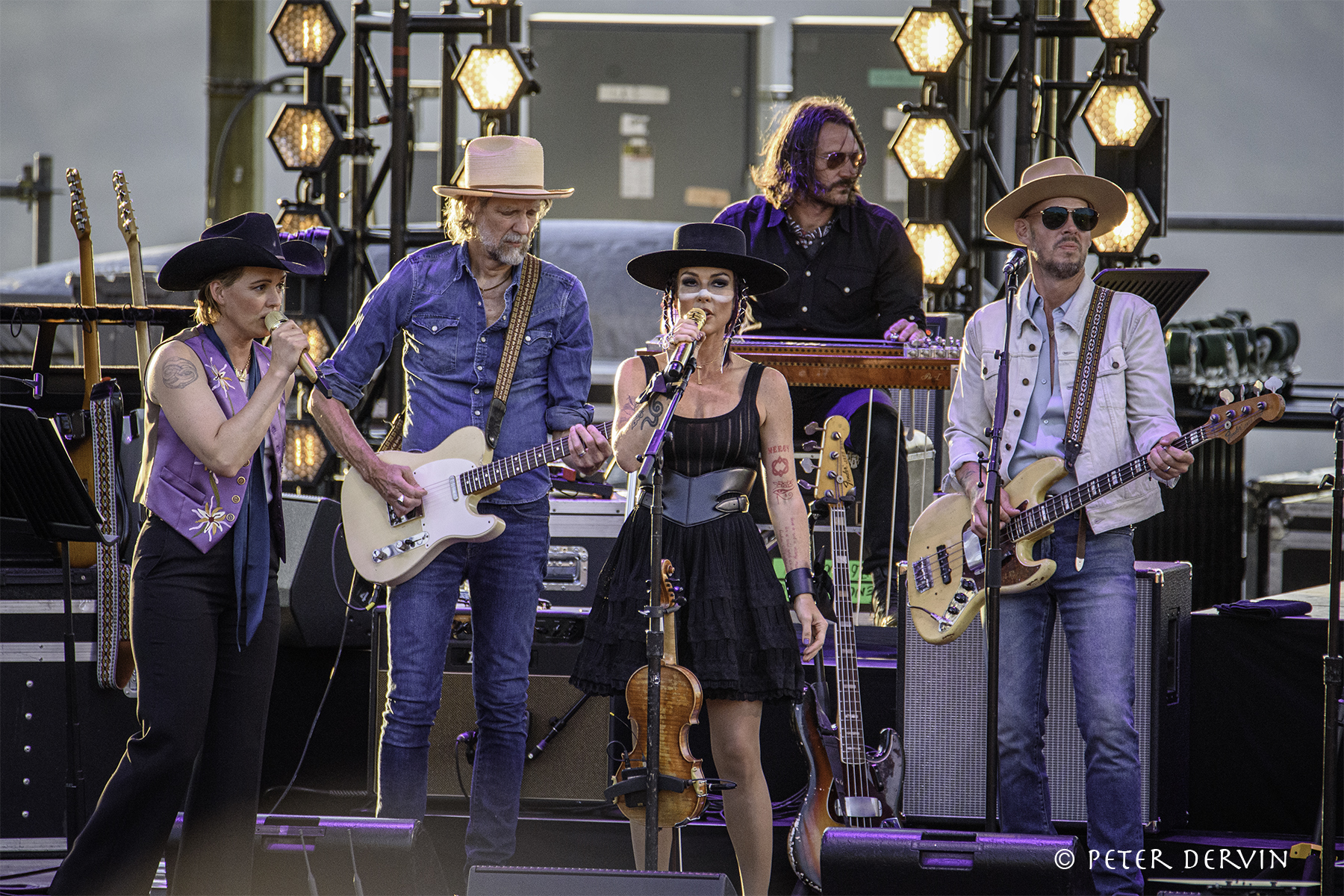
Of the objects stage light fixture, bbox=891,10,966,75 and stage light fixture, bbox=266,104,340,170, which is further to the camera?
stage light fixture, bbox=266,104,340,170

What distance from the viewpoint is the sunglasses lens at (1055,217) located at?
3924 millimetres

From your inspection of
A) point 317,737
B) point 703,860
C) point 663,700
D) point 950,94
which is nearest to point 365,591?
point 317,737

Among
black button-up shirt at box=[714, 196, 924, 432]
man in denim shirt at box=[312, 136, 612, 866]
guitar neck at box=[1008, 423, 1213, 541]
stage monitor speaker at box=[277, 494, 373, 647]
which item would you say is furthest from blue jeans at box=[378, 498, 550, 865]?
black button-up shirt at box=[714, 196, 924, 432]

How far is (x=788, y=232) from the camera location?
5.16m

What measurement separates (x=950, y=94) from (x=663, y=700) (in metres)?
4.89

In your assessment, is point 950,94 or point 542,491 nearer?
point 542,491

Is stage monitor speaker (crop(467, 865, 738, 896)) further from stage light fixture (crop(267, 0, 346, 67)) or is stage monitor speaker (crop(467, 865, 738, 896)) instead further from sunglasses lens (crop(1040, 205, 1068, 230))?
stage light fixture (crop(267, 0, 346, 67))

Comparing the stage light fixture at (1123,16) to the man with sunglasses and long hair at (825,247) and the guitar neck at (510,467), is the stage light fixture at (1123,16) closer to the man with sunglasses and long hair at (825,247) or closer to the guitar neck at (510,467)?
the man with sunglasses and long hair at (825,247)

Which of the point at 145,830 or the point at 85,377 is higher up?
the point at 85,377

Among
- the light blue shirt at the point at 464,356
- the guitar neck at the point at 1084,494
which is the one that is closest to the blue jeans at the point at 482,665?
the light blue shirt at the point at 464,356

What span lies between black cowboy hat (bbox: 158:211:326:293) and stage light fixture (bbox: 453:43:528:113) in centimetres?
374

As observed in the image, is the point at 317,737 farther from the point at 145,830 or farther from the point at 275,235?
the point at 275,235

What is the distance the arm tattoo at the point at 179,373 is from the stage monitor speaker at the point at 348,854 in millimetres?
1057

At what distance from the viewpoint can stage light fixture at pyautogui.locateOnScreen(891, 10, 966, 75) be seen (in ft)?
23.4
